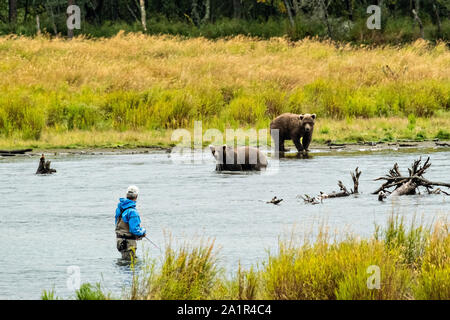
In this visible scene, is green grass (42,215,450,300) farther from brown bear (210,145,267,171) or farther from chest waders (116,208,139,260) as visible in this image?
brown bear (210,145,267,171)

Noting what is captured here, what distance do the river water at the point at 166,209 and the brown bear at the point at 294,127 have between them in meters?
0.66

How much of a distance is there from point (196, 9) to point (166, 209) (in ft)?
182

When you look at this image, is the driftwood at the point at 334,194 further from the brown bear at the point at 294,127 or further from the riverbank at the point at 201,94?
the riverbank at the point at 201,94

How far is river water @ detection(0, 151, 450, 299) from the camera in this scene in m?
11.7

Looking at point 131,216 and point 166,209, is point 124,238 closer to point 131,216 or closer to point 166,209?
point 131,216

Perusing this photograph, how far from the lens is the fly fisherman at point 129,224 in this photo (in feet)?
35.9

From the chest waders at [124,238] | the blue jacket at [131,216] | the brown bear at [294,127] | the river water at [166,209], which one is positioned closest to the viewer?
the blue jacket at [131,216]

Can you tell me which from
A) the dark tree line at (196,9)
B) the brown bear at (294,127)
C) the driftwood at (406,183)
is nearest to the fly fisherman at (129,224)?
the driftwood at (406,183)

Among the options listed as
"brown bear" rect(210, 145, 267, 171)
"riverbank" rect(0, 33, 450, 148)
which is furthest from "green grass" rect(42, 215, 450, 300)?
"riverbank" rect(0, 33, 450, 148)

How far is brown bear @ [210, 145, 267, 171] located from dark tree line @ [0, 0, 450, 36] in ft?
127

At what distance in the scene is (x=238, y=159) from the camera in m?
20.8

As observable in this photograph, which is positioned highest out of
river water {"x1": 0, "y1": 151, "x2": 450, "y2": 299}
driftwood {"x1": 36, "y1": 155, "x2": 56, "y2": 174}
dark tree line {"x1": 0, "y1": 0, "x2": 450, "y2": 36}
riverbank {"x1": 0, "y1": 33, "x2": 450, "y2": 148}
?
dark tree line {"x1": 0, "y1": 0, "x2": 450, "y2": 36}

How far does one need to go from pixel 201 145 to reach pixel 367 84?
9.48 meters
